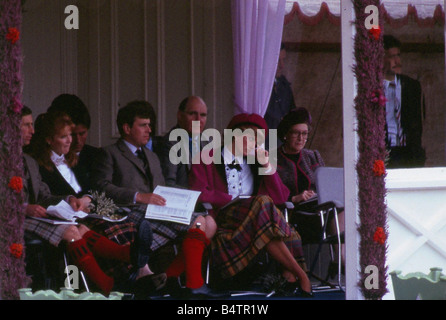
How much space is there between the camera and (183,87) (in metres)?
7.68

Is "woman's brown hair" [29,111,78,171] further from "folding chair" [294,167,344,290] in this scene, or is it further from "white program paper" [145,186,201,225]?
"folding chair" [294,167,344,290]

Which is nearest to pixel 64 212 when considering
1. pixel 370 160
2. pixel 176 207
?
pixel 176 207

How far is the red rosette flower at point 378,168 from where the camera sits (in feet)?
16.6

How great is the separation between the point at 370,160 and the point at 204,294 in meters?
1.42

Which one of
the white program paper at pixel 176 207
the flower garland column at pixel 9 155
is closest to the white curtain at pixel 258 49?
the white program paper at pixel 176 207

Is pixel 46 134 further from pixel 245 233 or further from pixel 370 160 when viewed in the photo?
pixel 370 160

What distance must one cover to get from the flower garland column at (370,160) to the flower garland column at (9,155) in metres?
1.99

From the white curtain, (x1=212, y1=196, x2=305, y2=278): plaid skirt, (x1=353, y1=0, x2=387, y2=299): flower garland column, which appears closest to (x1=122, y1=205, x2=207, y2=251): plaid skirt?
(x1=212, y1=196, x2=305, y2=278): plaid skirt

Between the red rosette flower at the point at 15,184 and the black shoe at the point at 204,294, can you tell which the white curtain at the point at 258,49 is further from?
the red rosette flower at the point at 15,184

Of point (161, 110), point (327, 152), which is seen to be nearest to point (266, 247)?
point (161, 110)

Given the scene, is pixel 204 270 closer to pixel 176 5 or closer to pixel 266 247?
pixel 266 247

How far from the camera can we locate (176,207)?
5.73 m

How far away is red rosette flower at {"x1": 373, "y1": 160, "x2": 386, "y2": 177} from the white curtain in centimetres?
219

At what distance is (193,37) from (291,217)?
209cm
